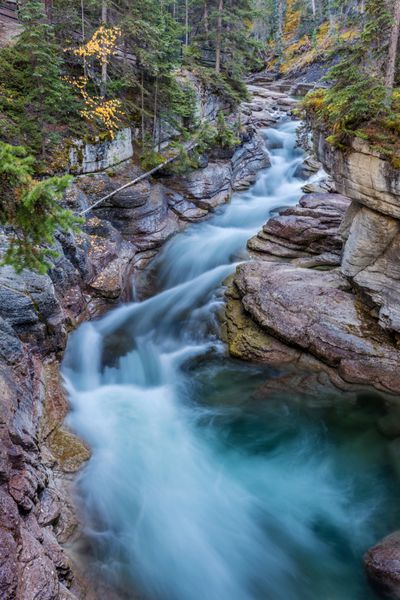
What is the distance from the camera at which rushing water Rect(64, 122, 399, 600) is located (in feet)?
21.0

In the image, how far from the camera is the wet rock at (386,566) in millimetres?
5715

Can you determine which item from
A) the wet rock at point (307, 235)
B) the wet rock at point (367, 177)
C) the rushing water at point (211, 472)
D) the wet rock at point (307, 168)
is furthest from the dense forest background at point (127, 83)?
the wet rock at point (307, 168)

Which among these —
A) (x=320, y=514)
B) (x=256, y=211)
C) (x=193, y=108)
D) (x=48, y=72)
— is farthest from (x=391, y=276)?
(x=193, y=108)

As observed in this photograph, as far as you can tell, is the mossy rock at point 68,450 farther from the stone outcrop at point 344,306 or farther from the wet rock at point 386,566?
the wet rock at point 386,566

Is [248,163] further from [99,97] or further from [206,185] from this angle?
[99,97]

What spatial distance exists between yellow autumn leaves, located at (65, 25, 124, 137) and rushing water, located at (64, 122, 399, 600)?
757cm

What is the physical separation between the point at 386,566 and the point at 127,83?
54.2 ft

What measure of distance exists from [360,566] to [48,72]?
1442 cm

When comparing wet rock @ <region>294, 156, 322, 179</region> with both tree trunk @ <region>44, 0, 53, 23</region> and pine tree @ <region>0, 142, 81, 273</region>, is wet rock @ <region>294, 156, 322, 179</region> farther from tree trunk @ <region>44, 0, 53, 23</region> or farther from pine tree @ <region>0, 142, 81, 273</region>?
pine tree @ <region>0, 142, 81, 273</region>

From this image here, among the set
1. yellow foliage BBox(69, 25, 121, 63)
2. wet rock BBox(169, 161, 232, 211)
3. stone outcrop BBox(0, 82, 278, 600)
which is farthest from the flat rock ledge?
yellow foliage BBox(69, 25, 121, 63)

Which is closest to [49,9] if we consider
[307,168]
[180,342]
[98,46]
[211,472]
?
[98,46]

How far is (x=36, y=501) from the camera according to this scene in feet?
18.2

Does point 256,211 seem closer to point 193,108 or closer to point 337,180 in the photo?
point 193,108

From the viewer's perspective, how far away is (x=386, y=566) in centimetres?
586
